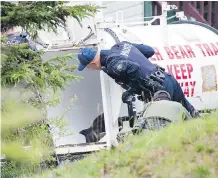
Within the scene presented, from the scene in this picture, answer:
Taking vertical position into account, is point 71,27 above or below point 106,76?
above

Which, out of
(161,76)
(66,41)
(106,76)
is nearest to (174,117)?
(161,76)

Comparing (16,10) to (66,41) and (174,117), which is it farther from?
(66,41)

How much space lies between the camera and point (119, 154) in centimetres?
484

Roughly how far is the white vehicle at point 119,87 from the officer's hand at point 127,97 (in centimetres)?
12

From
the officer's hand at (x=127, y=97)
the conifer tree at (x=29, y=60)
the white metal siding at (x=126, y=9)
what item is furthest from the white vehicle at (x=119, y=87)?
the white metal siding at (x=126, y=9)

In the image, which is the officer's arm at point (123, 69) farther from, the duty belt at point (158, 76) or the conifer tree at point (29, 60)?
the conifer tree at point (29, 60)

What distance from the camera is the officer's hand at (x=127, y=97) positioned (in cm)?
825

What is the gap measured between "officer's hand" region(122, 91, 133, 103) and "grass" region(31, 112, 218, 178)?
2970mm

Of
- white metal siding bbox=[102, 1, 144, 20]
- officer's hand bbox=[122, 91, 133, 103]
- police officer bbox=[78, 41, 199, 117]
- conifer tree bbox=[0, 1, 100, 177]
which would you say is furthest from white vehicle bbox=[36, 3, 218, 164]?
white metal siding bbox=[102, 1, 144, 20]

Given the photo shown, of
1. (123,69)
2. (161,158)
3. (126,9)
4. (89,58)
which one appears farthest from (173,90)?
(126,9)

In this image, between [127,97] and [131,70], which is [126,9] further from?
[131,70]

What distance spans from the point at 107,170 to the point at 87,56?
3.55 meters

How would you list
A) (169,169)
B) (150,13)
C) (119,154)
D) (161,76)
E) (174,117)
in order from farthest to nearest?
(150,13) < (161,76) < (174,117) < (119,154) < (169,169)

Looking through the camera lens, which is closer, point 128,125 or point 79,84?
point 128,125
